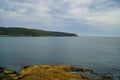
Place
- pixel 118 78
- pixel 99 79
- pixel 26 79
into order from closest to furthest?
pixel 26 79
pixel 99 79
pixel 118 78

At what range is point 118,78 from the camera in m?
45.1

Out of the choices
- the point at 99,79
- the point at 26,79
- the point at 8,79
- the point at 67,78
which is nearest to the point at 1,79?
the point at 8,79

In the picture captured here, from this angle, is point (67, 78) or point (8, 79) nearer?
point (67, 78)

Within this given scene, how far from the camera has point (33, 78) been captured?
3159 cm

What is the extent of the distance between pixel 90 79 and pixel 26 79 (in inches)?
634

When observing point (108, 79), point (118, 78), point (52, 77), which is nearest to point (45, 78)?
point (52, 77)

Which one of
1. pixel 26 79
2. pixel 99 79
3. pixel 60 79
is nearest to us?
pixel 26 79

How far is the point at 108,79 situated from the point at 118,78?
4114mm

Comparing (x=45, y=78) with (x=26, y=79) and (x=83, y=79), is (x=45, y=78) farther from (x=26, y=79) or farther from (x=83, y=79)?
(x=83, y=79)

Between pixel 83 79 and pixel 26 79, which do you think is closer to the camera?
pixel 26 79

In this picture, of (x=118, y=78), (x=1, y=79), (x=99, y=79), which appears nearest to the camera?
(x=1, y=79)

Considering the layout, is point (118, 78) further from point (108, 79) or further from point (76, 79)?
point (76, 79)

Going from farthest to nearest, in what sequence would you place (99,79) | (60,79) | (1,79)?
(99,79) → (1,79) → (60,79)

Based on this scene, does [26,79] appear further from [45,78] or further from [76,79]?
[76,79]
